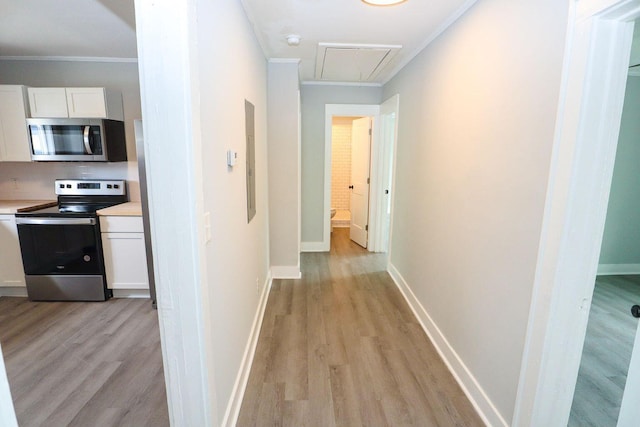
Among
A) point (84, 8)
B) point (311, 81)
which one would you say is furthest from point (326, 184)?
point (84, 8)

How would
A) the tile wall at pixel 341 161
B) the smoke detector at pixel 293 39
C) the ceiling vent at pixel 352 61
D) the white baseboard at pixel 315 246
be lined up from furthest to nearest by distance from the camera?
the tile wall at pixel 341 161 < the white baseboard at pixel 315 246 < the ceiling vent at pixel 352 61 < the smoke detector at pixel 293 39

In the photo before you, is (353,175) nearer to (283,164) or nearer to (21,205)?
(283,164)

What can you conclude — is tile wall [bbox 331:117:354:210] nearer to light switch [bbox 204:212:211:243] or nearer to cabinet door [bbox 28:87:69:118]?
cabinet door [bbox 28:87:69:118]

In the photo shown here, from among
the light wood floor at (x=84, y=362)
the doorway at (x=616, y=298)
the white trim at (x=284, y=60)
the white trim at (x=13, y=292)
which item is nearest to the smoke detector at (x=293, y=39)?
the white trim at (x=284, y=60)

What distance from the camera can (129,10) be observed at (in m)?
2.25

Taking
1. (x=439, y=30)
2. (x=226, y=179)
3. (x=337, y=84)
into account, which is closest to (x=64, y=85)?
(x=226, y=179)

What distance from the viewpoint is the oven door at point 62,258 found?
2.96 meters

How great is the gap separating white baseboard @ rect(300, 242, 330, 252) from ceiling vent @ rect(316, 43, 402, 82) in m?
2.32

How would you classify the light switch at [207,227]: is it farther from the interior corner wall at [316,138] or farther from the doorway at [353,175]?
the doorway at [353,175]

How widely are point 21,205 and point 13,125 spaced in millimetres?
783

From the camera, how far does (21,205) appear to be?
3150mm

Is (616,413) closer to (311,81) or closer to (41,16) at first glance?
(311,81)

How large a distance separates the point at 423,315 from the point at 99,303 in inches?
120

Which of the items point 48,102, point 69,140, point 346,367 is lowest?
point 346,367
